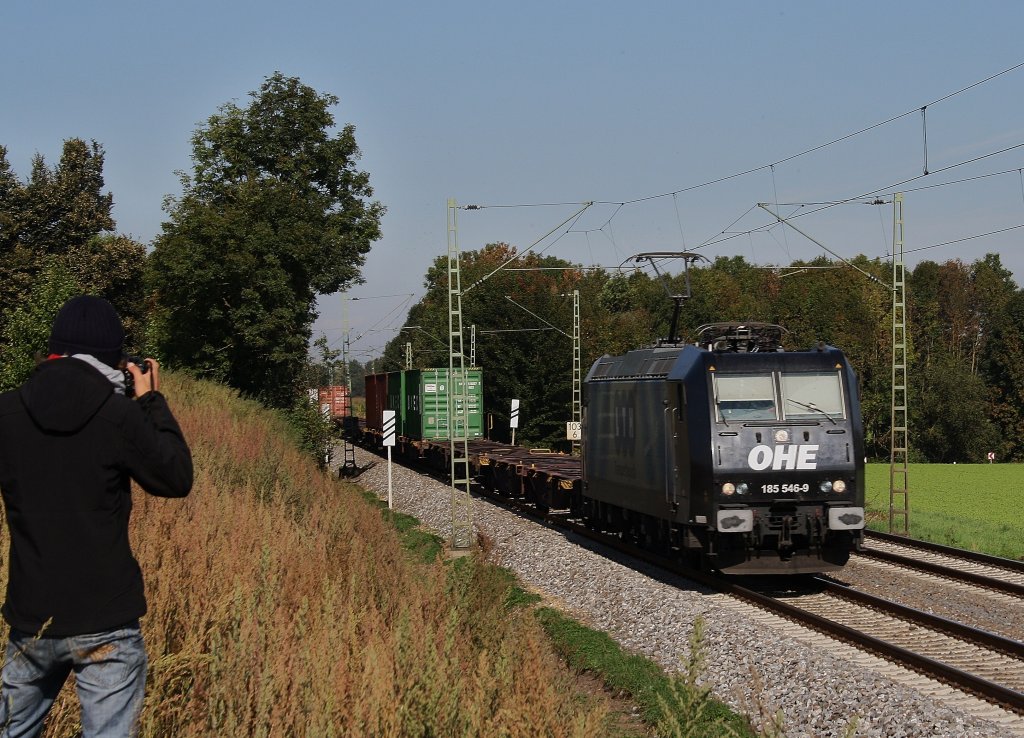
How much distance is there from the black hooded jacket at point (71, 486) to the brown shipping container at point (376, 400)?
46261 mm

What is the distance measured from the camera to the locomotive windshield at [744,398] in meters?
14.8

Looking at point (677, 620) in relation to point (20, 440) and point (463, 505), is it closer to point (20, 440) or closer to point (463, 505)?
point (20, 440)

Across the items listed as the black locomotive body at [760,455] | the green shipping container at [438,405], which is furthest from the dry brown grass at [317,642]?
the green shipping container at [438,405]

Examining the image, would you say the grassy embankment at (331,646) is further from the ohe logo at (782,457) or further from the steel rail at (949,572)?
the steel rail at (949,572)

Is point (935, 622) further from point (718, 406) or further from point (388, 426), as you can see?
Result: point (388, 426)

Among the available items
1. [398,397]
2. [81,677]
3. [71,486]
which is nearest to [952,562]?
[81,677]

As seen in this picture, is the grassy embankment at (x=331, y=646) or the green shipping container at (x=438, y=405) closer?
the grassy embankment at (x=331, y=646)

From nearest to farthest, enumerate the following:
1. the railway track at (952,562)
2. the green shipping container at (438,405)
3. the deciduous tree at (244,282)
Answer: the railway track at (952,562)
the deciduous tree at (244,282)
the green shipping container at (438,405)

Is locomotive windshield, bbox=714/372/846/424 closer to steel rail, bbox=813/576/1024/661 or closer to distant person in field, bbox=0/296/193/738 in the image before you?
steel rail, bbox=813/576/1024/661

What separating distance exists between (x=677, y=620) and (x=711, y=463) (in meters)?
2.38

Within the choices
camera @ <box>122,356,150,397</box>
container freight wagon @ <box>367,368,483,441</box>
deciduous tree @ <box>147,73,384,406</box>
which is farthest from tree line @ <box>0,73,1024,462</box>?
camera @ <box>122,356,150,397</box>

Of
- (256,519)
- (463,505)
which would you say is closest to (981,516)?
(463,505)

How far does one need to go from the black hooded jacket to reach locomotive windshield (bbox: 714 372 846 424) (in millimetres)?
11461

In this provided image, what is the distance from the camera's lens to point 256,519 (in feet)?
30.4
